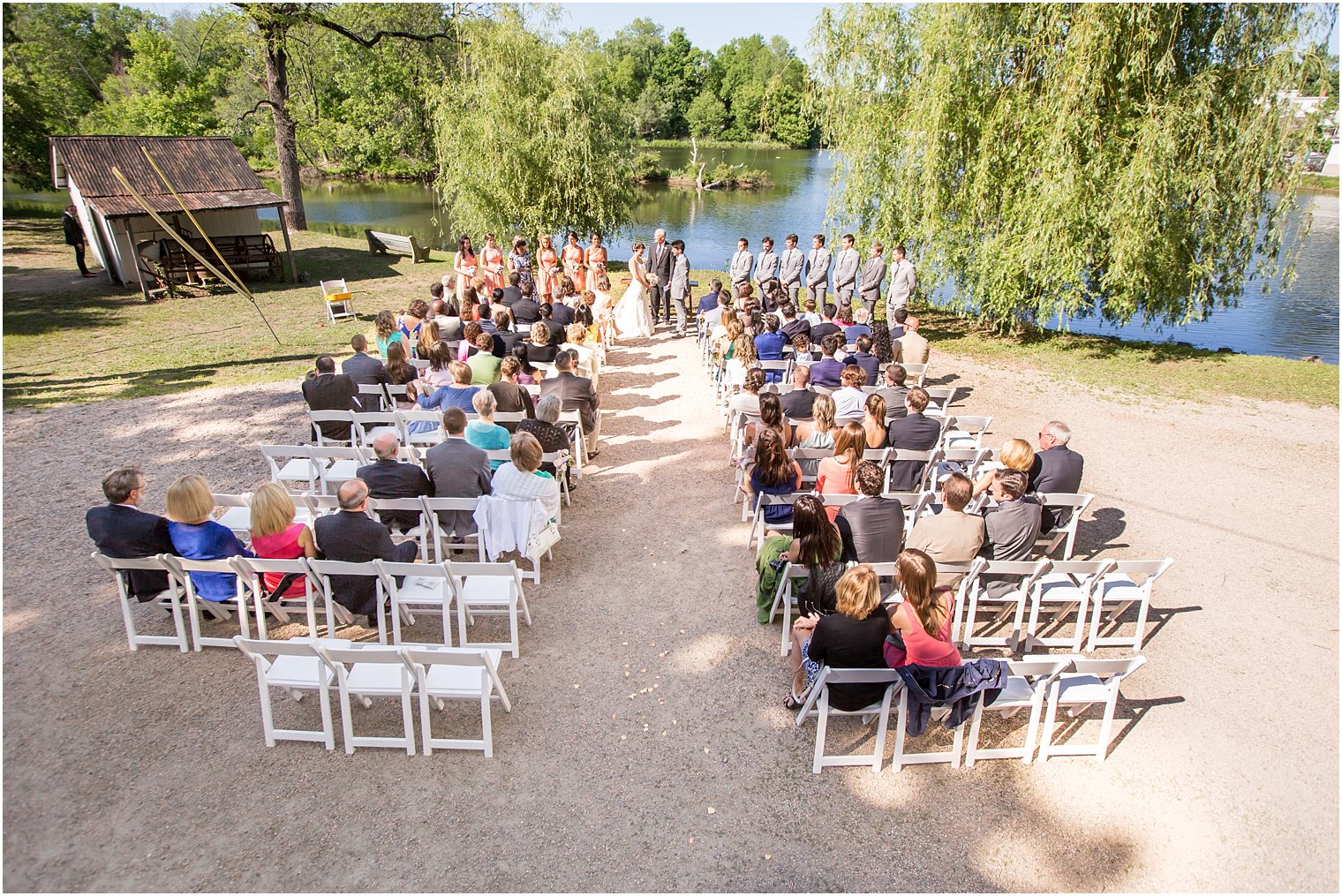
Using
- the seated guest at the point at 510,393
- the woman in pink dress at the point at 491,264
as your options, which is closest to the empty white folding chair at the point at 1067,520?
the seated guest at the point at 510,393

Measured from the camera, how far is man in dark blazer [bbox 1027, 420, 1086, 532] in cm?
624

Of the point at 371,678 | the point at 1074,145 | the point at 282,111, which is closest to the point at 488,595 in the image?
the point at 371,678

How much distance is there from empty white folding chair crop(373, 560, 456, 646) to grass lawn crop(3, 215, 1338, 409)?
7.19 meters

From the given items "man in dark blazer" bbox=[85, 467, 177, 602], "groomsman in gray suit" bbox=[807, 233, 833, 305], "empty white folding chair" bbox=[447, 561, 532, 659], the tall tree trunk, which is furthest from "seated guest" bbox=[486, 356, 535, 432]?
the tall tree trunk

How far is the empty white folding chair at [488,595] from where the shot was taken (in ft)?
16.5

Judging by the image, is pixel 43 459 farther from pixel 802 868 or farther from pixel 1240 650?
pixel 1240 650

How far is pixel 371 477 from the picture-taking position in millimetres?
5949

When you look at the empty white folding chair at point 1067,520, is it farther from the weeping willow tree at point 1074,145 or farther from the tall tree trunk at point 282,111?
the tall tree trunk at point 282,111

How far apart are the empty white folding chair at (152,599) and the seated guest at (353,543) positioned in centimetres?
100

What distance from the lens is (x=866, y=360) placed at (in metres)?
8.91

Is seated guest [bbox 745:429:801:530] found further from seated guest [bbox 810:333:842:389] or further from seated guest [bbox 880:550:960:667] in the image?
seated guest [bbox 810:333:842:389]

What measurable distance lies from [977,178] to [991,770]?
10.5m

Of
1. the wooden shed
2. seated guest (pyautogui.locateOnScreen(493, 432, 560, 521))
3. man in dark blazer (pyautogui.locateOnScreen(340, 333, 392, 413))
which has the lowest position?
seated guest (pyautogui.locateOnScreen(493, 432, 560, 521))

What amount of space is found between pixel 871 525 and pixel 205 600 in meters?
4.71
